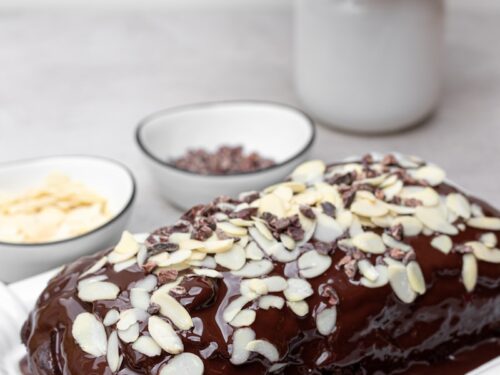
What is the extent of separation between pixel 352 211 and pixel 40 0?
220cm

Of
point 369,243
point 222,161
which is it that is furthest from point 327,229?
point 222,161

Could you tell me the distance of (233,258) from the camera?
4.43ft

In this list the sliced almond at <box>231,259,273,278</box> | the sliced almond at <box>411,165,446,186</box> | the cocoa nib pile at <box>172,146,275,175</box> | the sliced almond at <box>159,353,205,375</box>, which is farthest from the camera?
the cocoa nib pile at <box>172,146,275,175</box>

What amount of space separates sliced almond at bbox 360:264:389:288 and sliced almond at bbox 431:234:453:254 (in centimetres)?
11

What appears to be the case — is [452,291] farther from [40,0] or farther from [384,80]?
[40,0]

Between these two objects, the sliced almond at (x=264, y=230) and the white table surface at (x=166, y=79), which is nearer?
the sliced almond at (x=264, y=230)

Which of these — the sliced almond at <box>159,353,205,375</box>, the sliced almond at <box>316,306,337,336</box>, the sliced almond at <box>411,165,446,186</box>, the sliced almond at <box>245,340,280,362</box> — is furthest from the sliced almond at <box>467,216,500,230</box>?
the sliced almond at <box>159,353,205,375</box>

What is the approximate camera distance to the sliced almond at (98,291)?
52.0 inches

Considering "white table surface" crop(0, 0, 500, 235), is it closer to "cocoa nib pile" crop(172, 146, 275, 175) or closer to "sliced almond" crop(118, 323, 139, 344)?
"cocoa nib pile" crop(172, 146, 275, 175)

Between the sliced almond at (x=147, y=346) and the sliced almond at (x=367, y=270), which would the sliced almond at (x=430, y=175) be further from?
the sliced almond at (x=147, y=346)

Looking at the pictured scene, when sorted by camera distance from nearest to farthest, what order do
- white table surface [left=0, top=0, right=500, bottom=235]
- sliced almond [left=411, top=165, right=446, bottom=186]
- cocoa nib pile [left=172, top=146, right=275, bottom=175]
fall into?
sliced almond [left=411, top=165, right=446, bottom=186] → cocoa nib pile [left=172, top=146, right=275, bottom=175] → white table surface [left=0, top=0, right=500, bottom=235]

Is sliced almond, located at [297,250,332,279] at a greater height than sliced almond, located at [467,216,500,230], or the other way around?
sliced almond, located at [297,250,332,279]

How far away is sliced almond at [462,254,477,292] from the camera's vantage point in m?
1.43

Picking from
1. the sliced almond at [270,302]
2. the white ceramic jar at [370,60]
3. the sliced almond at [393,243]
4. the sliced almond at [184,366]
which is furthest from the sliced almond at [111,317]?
the white ceramic jar at [370,60]
